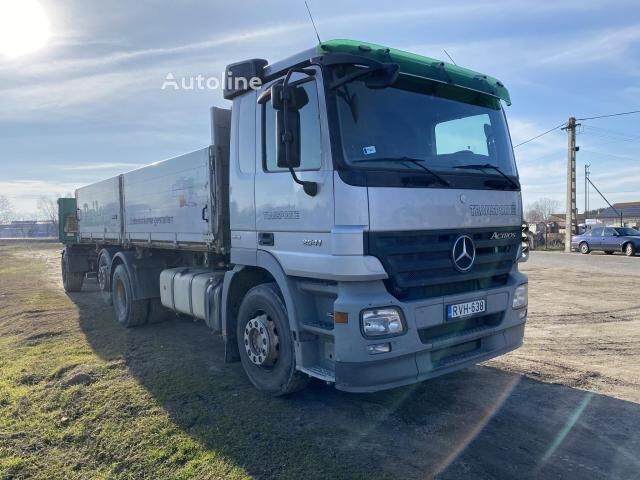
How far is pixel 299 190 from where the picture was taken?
4.16 m

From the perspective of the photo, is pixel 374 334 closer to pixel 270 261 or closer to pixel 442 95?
pixel 270 261

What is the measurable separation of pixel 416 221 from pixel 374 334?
963 millimetres

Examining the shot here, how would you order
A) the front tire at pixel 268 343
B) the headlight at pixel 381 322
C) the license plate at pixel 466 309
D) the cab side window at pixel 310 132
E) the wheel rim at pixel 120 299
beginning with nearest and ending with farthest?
the headlight at pixel 381 322, the cab side window at pixel 310 132, the license plate at pixel 466 309, the front tire at pixel 268 343, the wheel rim at pixel 120 299

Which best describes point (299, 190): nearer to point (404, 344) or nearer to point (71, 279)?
point (404, 344)

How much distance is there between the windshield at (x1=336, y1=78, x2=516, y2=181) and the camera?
382cm

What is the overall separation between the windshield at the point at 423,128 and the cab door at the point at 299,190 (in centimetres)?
22

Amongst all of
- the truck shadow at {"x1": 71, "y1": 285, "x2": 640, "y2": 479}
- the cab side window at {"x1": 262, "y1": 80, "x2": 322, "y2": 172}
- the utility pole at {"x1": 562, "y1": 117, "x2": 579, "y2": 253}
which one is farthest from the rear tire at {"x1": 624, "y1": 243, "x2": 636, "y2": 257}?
the cab side window at {"x1": 262, "y1": 80, "x2": 322, "y2": 172}

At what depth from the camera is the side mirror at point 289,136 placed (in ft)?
12.3

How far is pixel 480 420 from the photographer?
4.17 meters

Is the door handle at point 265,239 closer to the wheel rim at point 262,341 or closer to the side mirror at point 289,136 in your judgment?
the wheel rim at point 262,341

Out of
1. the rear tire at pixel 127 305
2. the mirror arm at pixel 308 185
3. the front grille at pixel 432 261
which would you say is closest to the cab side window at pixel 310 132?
the mirror arm at pixel 308 185

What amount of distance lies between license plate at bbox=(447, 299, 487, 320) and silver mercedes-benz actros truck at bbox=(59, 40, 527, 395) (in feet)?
0.05

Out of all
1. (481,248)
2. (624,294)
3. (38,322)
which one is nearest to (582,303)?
(624,294)

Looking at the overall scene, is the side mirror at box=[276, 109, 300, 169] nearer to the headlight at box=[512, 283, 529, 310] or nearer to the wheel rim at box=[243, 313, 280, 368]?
the wheel rim at box=[243, 313, 280, 368]
